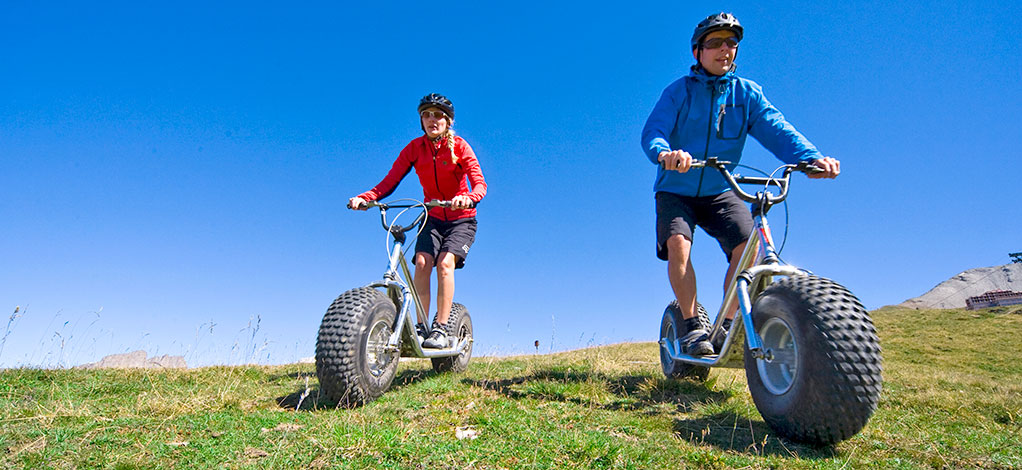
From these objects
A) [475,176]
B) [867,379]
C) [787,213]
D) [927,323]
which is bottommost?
[927,323]

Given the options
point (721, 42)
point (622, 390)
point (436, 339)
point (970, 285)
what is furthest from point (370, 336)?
point (970, 285)

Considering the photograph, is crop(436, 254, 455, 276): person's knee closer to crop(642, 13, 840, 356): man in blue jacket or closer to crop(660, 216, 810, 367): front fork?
crop(642, 13, 840, 356): man in blue jacket

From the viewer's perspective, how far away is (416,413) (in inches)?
130

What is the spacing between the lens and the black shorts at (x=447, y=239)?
538cm

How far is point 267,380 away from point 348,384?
250 centimetres

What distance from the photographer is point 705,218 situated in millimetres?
4430

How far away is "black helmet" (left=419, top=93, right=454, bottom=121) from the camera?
5.40 meters

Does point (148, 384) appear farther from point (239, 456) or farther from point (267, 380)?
point (239, 456)

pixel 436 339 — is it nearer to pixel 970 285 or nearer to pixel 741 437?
pixel 741 437

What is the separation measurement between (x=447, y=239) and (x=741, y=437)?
132 inches

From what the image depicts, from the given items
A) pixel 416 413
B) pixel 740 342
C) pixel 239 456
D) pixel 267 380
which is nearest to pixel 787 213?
pixel 740 342

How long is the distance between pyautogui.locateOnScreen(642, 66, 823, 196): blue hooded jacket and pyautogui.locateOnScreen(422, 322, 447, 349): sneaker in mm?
2397

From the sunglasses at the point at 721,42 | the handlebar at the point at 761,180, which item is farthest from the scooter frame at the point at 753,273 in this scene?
the sunglasses at the point at 721,42

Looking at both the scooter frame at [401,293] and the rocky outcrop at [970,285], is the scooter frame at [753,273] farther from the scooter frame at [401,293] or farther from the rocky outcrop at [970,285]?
the rocky outcrop at [970,285]
